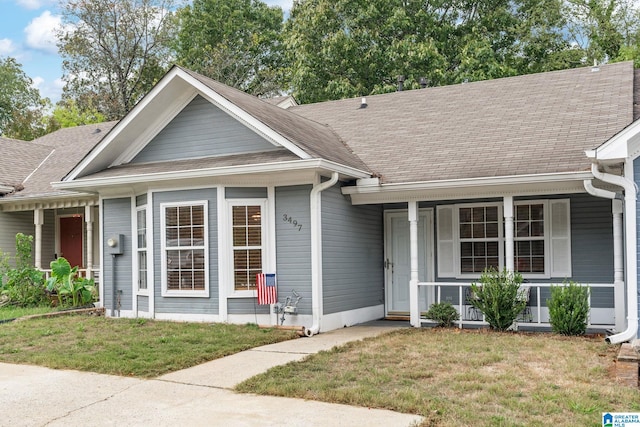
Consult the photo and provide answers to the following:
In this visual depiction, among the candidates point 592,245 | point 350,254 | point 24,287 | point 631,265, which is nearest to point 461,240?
point 350,254

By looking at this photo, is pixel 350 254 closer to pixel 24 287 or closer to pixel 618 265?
pixel 618 265

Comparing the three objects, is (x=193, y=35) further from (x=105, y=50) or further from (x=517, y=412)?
(x=517, y=412)

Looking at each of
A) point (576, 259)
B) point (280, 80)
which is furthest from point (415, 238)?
point (280, 80)

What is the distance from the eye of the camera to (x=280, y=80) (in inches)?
1346

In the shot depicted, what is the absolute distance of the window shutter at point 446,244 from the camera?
42.5 feet

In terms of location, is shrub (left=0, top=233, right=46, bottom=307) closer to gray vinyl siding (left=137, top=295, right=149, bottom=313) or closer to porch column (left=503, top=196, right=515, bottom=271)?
gray vinyl siding (left=137, top=295, right=149, bottom=313)

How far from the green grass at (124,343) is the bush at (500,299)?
3.19m

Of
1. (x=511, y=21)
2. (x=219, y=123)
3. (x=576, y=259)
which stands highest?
(x=511, y=21)

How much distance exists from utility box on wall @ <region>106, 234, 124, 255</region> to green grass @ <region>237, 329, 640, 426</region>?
5.99m

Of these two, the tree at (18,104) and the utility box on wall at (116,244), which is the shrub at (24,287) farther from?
the tree at (18,104)

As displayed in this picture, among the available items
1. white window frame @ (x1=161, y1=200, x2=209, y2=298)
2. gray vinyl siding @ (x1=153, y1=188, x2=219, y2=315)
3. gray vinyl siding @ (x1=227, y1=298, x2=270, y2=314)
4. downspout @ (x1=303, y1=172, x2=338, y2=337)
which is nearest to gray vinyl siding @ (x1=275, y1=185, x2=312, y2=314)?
downspout @ (x1=303, y1=172, x2=338, y2=337)

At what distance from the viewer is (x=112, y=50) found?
3453cm

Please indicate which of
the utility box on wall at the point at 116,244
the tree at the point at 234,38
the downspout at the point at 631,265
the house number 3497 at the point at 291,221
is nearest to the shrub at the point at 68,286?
the utility box on wall at the point at 116,244

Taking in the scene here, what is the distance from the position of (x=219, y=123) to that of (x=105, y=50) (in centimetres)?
2462
